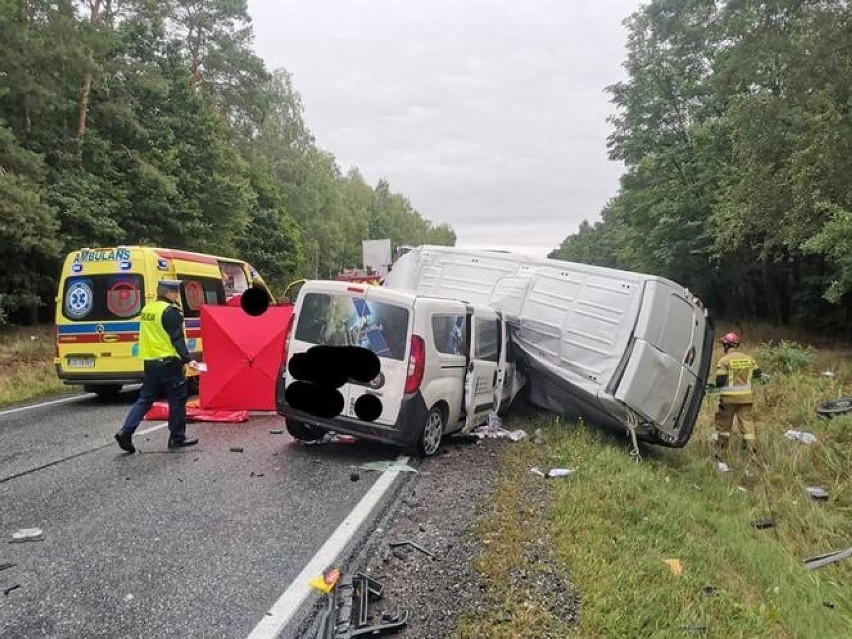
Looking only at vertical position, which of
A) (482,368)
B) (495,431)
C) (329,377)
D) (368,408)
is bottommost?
(495,431)

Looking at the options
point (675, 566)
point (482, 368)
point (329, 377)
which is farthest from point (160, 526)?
point (482, 368)

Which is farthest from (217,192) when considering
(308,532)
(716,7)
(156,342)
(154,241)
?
(308,532)

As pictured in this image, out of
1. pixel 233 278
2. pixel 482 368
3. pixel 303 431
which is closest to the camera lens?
pixel 303 431

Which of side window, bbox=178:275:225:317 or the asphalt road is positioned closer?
the asphalt road

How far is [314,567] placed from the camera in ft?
12.2

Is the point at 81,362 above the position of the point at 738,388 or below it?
above

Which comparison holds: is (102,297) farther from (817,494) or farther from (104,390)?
(817,494)

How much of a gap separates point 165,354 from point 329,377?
1.67m

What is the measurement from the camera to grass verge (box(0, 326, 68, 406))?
10.8 metres

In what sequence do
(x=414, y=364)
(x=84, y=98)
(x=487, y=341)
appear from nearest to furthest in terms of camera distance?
(x=414, y=364), (x=487, y=341), (x=84, y=98)

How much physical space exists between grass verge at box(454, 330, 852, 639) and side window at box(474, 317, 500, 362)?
1080 mm

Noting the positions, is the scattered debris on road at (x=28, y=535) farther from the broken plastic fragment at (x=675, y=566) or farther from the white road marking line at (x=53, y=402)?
the white road marking line at (x=53, y=402)

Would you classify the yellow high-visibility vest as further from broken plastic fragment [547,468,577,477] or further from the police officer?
the police officer

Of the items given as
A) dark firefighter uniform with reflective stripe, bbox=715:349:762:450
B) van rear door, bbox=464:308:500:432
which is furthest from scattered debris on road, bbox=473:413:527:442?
dark firefighter uniform with reflective stripe, bbox=715:349:762:450
